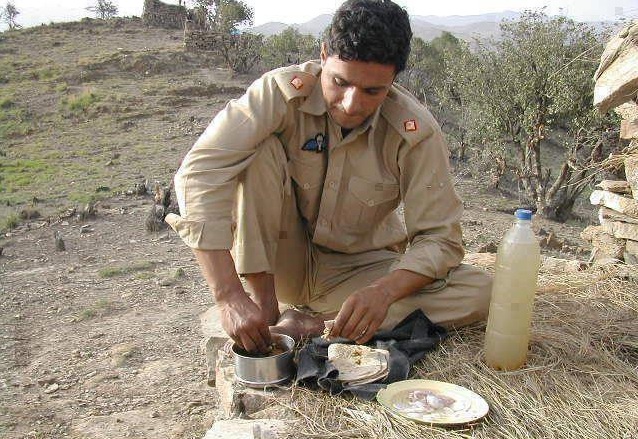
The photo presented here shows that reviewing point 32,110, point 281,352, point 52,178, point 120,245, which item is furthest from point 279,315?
point 32,110

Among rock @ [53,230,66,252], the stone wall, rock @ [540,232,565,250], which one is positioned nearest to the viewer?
rock @ [53,230,66,252]

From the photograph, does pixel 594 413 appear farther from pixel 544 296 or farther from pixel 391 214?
pixel 391 214

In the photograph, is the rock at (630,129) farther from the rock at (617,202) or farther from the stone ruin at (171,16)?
the stone ruin at (171,16)

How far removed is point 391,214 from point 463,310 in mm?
742

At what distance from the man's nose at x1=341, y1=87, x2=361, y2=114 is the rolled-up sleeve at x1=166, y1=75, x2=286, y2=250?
0.33m

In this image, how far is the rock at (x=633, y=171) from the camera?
387 cm

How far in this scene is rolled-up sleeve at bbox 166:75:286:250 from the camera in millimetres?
2484

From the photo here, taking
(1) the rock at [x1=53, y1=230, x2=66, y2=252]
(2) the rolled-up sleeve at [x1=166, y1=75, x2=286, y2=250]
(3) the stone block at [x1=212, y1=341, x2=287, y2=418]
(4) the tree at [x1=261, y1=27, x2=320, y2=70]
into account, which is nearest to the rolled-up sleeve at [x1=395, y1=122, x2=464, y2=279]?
(2) the rolled-up sleeve at [x1=166, y1=75, x2=286, y2=250]

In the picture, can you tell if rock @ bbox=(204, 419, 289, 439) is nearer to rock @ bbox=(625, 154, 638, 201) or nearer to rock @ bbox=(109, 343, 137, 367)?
rock @ bbox=(109, 343, 137, 367)

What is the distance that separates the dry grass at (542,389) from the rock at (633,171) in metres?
1.11

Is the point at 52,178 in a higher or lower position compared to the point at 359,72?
lower

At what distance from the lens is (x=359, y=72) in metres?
2.46

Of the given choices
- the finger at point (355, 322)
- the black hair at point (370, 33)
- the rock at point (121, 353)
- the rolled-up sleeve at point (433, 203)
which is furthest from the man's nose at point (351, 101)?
the rock at point (121, 353)

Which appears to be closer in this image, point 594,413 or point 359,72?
point 594,413
